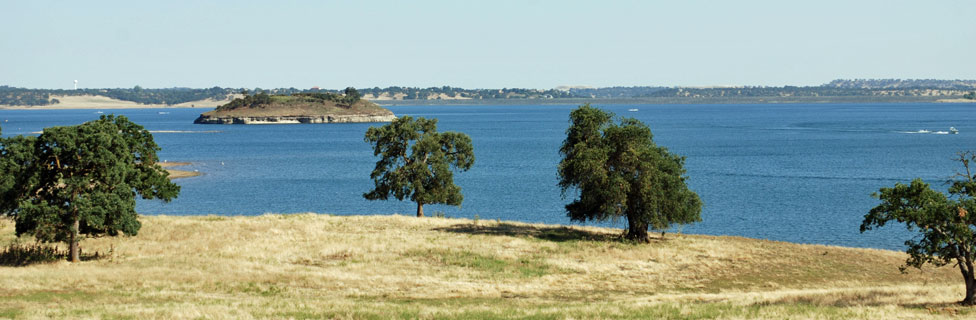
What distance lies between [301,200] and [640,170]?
52265 mm

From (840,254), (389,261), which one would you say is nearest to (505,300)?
(389,261)

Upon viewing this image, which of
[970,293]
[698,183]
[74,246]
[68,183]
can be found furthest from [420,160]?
[698,183]

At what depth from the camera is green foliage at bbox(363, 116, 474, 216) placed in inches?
2768

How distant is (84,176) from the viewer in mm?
44312

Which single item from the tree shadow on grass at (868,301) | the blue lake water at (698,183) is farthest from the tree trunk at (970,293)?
the blue lake water at (698,183)

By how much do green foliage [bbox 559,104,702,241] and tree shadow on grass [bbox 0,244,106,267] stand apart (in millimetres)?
28290

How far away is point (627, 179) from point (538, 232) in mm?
7735

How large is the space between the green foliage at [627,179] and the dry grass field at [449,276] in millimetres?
1866

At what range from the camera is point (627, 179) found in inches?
2159

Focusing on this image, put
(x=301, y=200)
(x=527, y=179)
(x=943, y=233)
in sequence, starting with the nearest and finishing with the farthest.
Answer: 1. (x=943, y=233)
2. (x=301, y=200)
3. (x=527, y=179)

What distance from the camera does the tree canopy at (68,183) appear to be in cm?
4266

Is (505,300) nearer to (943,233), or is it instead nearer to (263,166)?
(943,233)

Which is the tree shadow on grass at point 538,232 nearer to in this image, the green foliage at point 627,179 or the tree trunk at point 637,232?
the tree trunk at point 637,232

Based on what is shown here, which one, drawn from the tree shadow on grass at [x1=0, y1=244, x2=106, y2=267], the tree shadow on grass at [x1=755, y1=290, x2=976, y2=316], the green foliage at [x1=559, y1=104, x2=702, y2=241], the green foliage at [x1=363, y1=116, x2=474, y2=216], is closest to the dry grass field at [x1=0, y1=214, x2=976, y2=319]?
the tree shadow on grass at [x1=755, y1=290, x2=976, y2=316]
